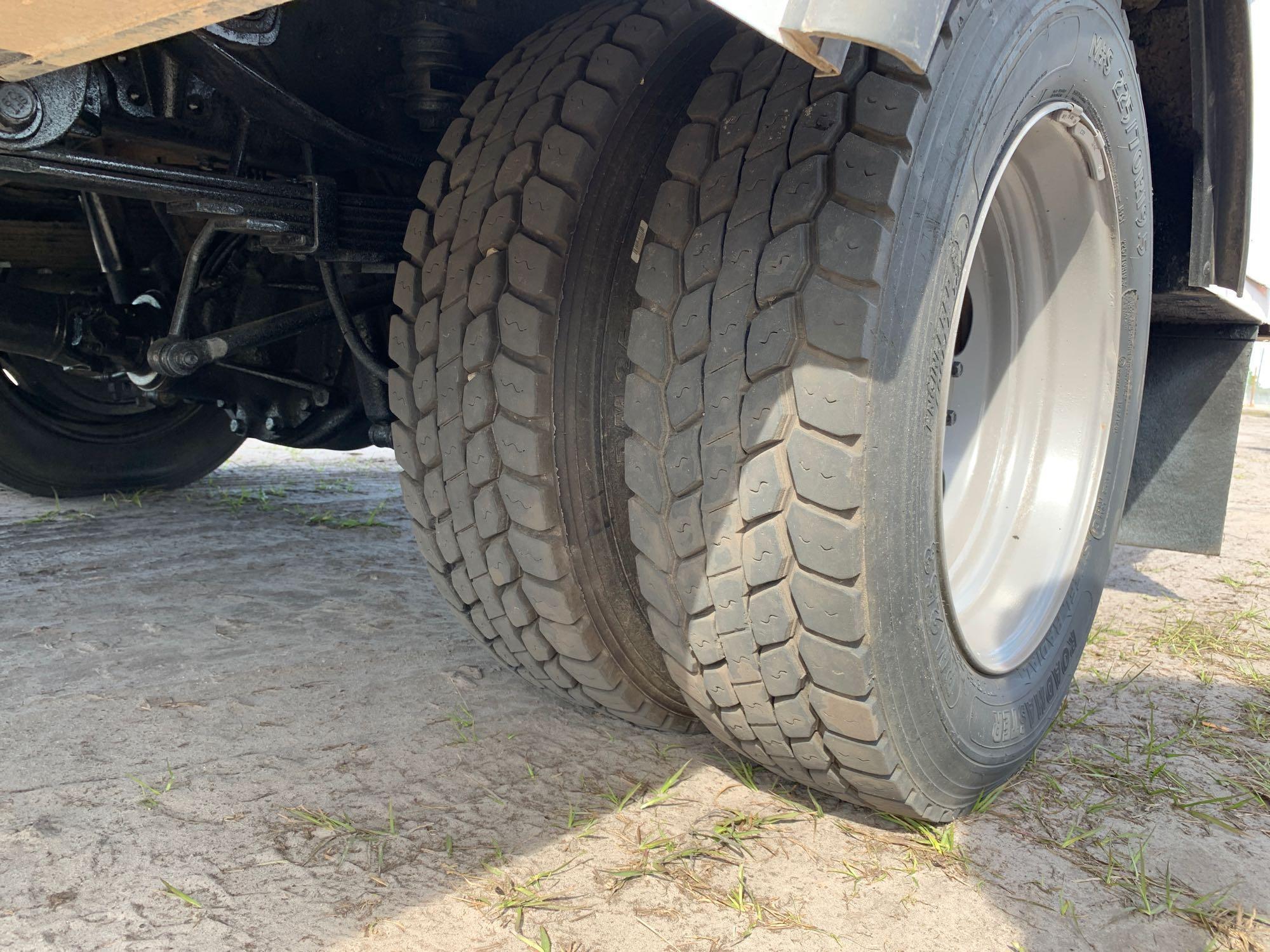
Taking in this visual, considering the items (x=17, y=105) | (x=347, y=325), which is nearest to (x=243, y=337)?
(x=347, y=325)

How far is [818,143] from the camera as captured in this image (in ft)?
4.46

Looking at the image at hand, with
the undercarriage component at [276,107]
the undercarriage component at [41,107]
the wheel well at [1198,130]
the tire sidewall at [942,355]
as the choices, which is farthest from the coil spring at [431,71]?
the wheel well at [1198,130]

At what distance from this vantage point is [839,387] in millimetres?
1318

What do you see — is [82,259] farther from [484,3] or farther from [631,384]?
[631,384]

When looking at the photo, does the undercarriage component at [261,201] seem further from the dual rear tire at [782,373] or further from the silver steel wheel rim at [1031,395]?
the silver steel wheel rim at [1031,395]

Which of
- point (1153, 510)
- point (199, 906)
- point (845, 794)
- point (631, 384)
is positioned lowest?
point (199, 906)

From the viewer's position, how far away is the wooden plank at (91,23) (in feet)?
3.12

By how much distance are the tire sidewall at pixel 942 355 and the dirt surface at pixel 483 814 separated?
19 centimetres

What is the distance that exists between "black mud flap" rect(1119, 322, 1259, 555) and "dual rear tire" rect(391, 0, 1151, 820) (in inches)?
33.1

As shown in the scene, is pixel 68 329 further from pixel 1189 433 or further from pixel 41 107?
pixel 1189 433

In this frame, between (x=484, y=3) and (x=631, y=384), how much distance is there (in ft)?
3.36

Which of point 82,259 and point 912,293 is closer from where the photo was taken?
point 912,293

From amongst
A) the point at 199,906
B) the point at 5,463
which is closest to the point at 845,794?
the point at 199,906

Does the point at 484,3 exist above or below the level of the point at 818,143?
above
